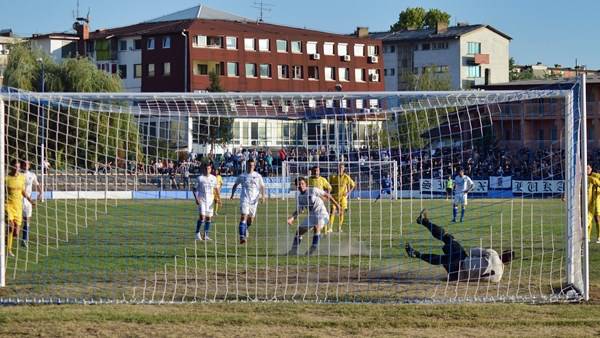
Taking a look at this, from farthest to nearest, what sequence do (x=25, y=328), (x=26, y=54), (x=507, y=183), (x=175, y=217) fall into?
(x=26, y=54) → (x=507, y=183) → (x=175, y=217) → (x=25, y=328)

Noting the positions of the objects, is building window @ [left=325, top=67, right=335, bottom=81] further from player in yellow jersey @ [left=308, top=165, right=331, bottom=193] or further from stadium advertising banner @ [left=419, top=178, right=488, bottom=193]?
player in yellow jersey @ [left=308, top=165, right=331, bottom=193]

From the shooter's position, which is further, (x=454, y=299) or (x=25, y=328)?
(x=454, y=299)

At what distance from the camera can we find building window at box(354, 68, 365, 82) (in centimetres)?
9682

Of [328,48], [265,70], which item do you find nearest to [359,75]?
[328,48]

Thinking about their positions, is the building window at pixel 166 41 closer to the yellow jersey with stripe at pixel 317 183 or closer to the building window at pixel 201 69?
the building window at pixel 201 69

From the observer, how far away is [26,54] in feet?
219

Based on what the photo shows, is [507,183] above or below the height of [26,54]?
below

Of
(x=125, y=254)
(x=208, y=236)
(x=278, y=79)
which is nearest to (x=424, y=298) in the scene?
(x=125, y=254)

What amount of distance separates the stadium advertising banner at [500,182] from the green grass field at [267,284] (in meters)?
18.8

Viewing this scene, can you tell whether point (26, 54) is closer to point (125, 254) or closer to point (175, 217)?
point (175, 217)

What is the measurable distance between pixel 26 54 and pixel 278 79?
27.7 metres

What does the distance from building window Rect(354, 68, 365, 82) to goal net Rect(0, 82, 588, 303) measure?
62829mm

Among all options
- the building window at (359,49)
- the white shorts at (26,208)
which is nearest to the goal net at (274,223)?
the white shorts at (26,208)

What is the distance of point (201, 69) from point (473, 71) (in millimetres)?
34567
